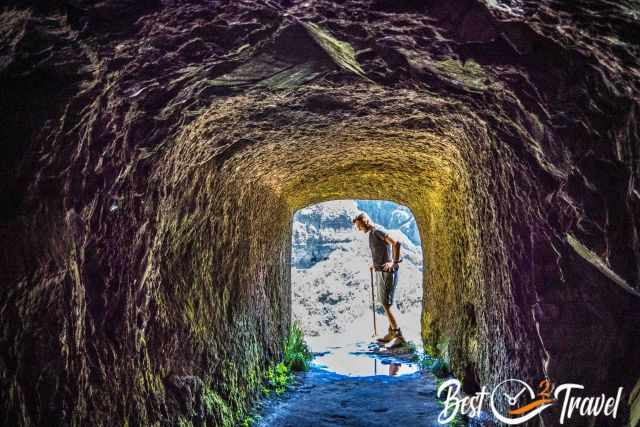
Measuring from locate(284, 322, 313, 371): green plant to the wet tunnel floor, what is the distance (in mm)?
185

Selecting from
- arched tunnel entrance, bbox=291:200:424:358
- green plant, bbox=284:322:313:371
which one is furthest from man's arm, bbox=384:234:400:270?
arched tunnel entrance, bbox=291:200:424:358

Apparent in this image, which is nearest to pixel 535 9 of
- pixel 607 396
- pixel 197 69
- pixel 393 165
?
pixel 197 69

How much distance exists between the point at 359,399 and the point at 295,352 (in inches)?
86.1

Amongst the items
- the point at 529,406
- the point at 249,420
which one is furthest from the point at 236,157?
the point at 529,406

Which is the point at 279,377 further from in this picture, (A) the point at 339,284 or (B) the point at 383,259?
(A) the point at 339,284

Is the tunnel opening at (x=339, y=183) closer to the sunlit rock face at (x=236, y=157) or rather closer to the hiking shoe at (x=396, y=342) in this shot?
the sunlit rock face at (x=236, y=157)

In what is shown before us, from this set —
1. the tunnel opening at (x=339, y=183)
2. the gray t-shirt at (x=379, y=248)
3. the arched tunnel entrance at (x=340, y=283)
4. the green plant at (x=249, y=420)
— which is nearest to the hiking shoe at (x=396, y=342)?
the gray t-shirt at (x=379, y=248)

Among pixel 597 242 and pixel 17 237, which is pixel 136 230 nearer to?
pixel 17 237

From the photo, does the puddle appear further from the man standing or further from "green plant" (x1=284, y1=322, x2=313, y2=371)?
the man standing

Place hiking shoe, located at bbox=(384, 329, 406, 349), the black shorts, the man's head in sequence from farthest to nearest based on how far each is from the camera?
hiking shoe, located at bbox=(384, 329, 406, 349), the black shorts, the man's head

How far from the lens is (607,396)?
6.73 ft

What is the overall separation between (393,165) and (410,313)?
14683mm

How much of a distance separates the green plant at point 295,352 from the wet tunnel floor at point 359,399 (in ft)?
0.61

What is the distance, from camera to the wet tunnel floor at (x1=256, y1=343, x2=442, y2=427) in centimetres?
461
